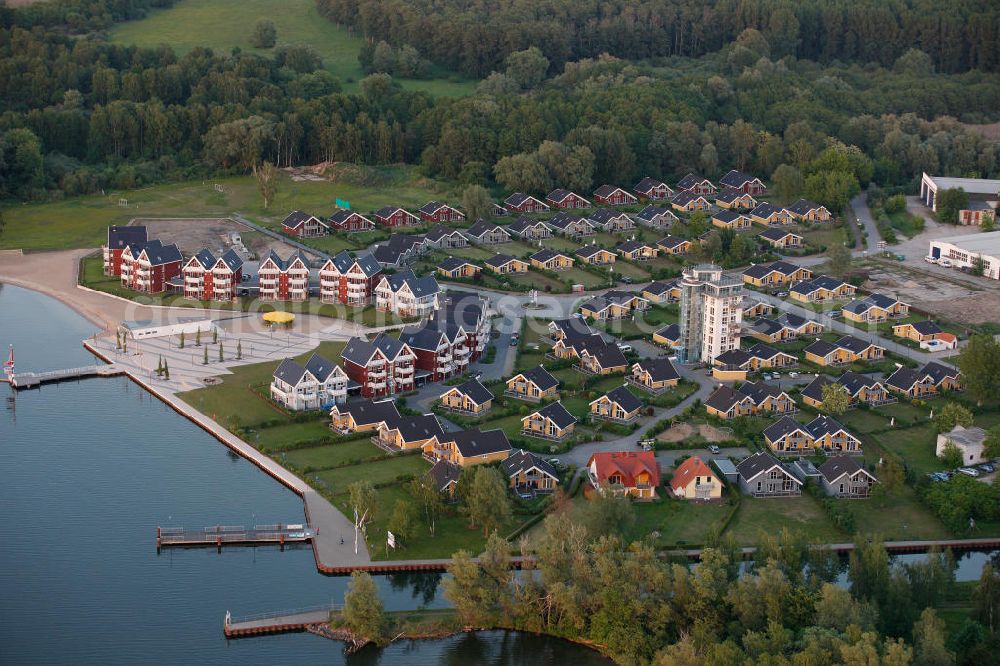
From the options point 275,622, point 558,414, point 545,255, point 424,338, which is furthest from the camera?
point 545,255

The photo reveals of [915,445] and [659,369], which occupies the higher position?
[659,369]

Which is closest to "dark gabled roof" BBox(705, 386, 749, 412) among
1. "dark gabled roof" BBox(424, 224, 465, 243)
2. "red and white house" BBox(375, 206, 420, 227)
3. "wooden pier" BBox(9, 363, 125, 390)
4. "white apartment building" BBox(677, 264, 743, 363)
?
"white apartment building" BBox(677, 264, 743, 363)

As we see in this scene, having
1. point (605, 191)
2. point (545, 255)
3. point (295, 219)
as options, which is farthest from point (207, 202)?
point (605, 191)

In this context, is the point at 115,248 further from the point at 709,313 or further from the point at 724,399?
the point at 724,399

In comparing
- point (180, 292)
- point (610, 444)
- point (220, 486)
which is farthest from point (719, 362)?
point (180, 292)

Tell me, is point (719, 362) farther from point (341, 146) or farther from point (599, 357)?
point (341, 146)

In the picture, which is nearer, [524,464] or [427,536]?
[427,536]
